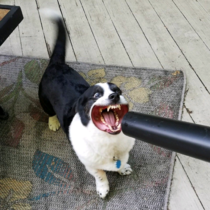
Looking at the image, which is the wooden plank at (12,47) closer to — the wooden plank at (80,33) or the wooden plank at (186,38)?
the wooden plank at (80,33)

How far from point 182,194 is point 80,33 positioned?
1456 mm

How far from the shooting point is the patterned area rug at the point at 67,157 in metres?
1.17

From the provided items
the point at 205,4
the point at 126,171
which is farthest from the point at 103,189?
the point at 205,4

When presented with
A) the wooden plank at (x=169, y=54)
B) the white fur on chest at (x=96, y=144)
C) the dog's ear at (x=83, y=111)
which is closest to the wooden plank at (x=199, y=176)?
the wooden plank at (x=169, y=54)

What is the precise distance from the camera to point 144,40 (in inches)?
75.2

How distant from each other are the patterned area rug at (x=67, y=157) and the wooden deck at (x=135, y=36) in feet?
0.39

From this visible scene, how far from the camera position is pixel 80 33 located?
2.01 metres

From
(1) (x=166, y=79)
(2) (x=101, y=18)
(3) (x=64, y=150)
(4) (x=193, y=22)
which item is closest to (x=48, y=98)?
(3) (x=64, y=150)

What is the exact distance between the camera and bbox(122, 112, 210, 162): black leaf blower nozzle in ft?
1.35

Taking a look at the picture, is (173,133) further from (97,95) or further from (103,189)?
(103,189)

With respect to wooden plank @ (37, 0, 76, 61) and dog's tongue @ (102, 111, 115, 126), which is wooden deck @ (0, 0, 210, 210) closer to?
wooden plank @ (37, 0, 76, 61)

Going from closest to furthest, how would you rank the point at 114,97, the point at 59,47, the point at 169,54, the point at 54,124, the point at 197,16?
the point at 114,97 → the point at 59,47 → the point at 54,124 → the point at 169,54 → the point at 197,16

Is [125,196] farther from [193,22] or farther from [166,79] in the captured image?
[193,22]

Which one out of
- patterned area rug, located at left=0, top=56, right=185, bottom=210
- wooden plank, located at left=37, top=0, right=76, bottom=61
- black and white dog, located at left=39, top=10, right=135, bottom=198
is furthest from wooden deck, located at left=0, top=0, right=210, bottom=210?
black and white dog, located at left=39, top=10, right=135, bottom=198
